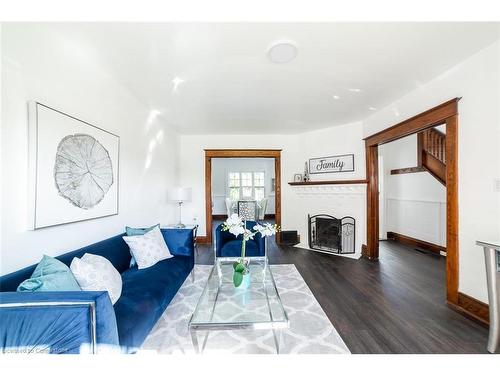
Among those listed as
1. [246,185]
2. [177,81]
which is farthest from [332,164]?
[246,185]

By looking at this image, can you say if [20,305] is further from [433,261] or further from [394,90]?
[433,261]

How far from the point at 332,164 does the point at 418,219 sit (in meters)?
2.08

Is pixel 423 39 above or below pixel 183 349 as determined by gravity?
above

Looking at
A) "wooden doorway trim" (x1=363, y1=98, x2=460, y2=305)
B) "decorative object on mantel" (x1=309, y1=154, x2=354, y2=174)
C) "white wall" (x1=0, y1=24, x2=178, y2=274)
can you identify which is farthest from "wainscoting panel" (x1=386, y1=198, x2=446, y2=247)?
"white wall" (x1=0, y1=24, x2=178, y2=274)

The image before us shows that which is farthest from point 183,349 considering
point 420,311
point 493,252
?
point 493,252

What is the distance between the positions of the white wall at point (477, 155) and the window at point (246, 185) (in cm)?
682

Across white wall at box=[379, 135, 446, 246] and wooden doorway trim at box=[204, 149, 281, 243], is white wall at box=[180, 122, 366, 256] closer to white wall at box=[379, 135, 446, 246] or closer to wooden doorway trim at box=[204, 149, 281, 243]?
wooden doorway trim at box=[204, 149, 281, 243]

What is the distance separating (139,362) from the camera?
778 millimetres

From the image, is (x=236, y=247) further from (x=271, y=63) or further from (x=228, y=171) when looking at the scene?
(x=228, y=171)

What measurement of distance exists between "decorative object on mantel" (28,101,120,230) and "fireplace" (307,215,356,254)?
141 inches

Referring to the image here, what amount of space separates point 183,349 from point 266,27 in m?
2.57

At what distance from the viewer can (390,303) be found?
2273 millimetres

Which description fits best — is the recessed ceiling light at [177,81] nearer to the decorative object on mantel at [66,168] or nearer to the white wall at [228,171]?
the decorative object on mantel at [66,168]

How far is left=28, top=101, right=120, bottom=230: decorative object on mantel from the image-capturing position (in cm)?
153
